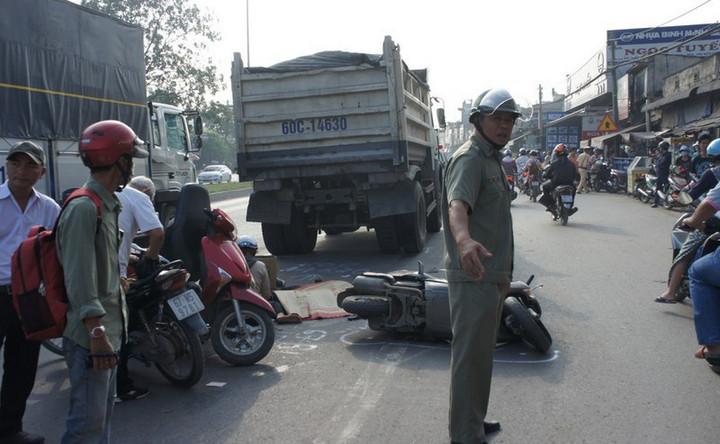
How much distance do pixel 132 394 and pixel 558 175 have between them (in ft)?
37.8

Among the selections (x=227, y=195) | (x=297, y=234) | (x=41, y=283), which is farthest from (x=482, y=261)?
(x=227, y=195)

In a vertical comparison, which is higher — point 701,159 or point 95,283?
point 701,159

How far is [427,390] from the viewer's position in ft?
14.7

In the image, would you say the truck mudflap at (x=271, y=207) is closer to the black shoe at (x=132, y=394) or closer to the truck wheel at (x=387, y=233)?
the truck wheel at (x=387, y=233)

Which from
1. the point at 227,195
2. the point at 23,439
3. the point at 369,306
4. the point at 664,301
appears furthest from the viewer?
the point at 227,195

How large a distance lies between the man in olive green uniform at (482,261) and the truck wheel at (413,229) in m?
6.38

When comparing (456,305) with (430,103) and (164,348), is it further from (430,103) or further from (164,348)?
(430,103)

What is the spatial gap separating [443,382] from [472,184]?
6.02ft

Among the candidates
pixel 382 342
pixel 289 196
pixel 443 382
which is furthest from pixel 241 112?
pixel 443 382

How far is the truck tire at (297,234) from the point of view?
10.6 meters

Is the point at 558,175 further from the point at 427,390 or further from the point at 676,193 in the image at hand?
the point at 427,390

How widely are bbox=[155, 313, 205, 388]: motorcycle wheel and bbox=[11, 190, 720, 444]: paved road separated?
95 mm

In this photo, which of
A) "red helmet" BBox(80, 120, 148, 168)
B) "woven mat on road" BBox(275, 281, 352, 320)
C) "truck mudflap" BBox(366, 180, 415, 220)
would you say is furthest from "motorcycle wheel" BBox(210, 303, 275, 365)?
"truck mudflap" BBox(366, 180, 415, 220)

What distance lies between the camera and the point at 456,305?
10.9ft
